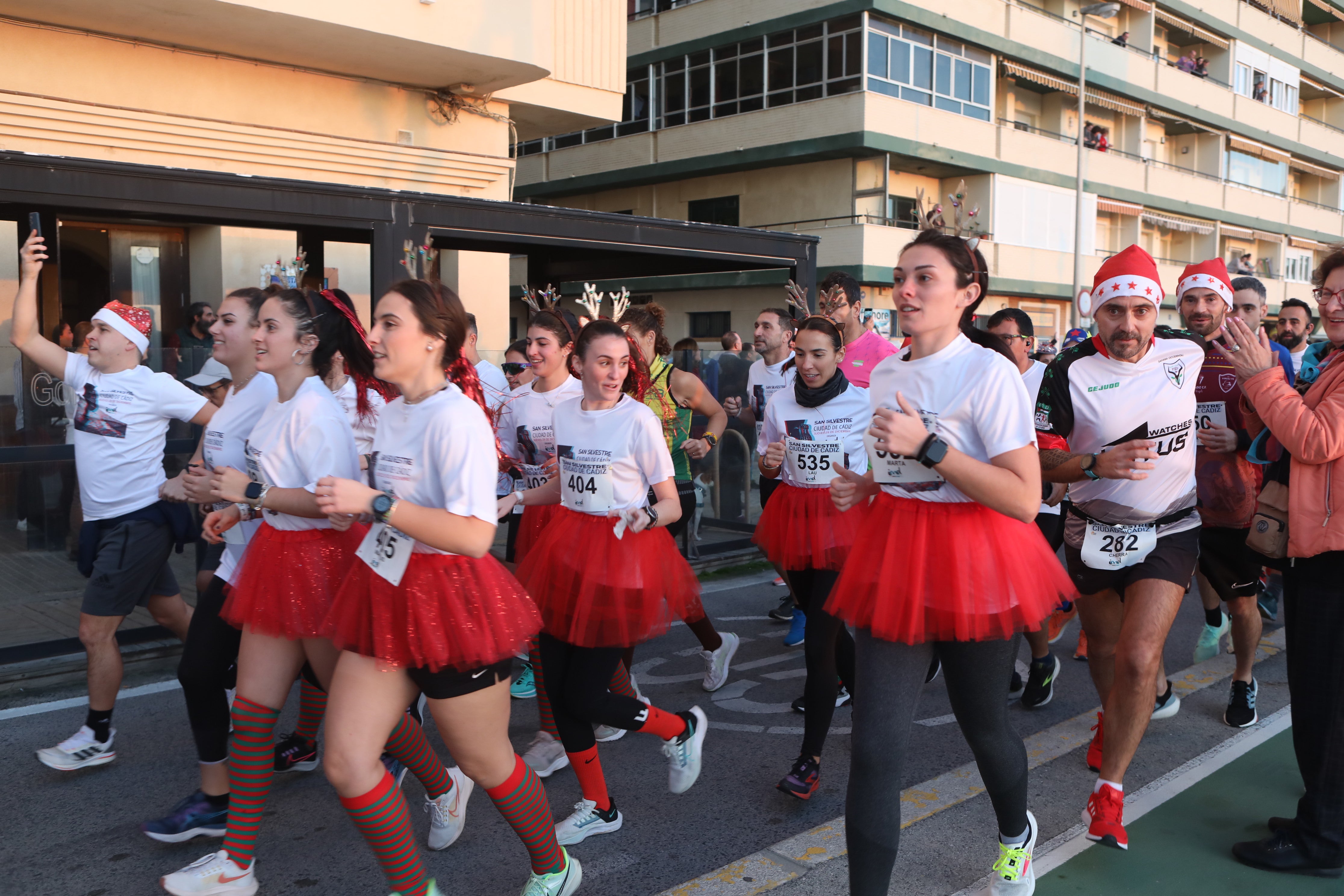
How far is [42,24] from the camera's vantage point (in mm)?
9602

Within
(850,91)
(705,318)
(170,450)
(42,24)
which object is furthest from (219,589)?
(705,318)

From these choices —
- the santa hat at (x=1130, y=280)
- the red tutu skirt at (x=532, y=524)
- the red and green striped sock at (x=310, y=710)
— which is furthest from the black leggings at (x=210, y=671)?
the santa hat at (x=1130, y=280)

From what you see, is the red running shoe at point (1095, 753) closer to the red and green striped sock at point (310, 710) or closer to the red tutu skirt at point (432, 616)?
the red tutu skirt at point (432, 616)

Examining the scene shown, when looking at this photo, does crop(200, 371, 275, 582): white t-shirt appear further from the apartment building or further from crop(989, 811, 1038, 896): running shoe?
the apartment building

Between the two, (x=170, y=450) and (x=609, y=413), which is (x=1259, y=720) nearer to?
(x=609, y=413)

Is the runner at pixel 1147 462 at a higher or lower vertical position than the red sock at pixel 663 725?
higher

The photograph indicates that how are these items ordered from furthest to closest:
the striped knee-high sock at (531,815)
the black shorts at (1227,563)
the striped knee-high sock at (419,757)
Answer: the black shorts at (1227,563) → the striped knee-high sock at (419,757) → the striped knee-high sock at (531,815)

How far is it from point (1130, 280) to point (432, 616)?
298 centimetres

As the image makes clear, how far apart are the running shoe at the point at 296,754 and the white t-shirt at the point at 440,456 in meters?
1.97

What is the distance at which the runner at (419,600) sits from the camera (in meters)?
2.87

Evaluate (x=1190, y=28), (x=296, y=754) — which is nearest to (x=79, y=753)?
(x=296, y=754)

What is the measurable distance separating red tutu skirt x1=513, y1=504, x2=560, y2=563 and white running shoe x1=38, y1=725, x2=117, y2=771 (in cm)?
199

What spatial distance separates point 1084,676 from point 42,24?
1057 centimetres

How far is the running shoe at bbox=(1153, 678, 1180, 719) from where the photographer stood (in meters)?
5.23
